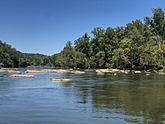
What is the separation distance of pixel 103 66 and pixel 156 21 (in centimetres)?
2813

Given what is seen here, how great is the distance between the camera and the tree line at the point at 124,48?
127062mm

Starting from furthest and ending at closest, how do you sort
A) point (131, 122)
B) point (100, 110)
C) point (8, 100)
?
point (8, 100) → point (100, 110) → point (131, 122)

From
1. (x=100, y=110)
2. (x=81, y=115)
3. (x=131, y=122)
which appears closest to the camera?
(x=131, y=122)

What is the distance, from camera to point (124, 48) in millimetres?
135625

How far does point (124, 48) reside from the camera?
136 m

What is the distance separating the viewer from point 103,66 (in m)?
155

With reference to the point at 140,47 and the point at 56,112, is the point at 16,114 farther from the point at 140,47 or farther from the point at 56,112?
the point at 140,47

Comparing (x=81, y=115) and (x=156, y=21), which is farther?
(x=156, y=21)

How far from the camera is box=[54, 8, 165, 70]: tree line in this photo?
417 feet

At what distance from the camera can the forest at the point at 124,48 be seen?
127m

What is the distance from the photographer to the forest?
127 metres

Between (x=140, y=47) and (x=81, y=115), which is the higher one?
(x=140, y=47)

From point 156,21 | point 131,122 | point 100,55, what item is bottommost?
point 131,122

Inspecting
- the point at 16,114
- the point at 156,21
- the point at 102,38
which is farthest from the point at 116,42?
the point at 16,114
